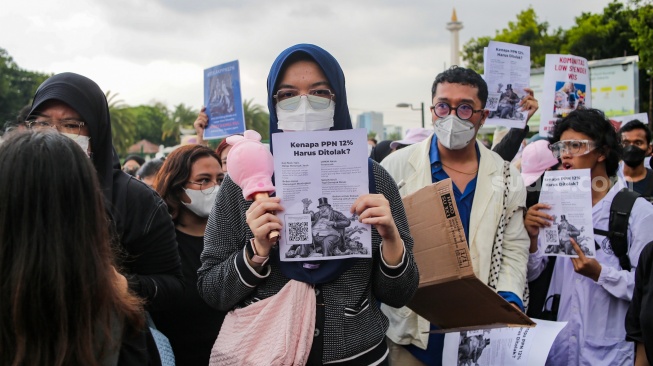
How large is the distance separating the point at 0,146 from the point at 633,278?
3.16m

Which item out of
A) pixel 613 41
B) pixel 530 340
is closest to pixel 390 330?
pixel 530 340

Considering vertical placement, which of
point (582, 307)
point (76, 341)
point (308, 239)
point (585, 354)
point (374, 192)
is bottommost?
point (585, 354)

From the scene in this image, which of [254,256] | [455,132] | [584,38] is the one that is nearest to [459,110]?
[455,132]

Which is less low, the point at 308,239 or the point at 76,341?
the point at 308,239

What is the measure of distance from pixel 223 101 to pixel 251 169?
403cm

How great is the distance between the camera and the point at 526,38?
117 ft

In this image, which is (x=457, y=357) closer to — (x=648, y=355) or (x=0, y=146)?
(x=648, y=355)

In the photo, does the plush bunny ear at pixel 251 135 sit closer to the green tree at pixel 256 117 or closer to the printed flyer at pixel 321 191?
the printed flyer at pixel 321 191

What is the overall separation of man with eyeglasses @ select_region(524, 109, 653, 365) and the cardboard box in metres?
0.83

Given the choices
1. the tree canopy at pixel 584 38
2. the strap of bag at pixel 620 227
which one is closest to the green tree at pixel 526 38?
the tree canopy at pixel 584 38

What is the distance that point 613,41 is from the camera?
1284 inches

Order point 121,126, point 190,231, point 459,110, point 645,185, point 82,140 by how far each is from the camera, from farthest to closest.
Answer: point 121,126
point 645,185
point 190,231
point 459,110
point 82,140

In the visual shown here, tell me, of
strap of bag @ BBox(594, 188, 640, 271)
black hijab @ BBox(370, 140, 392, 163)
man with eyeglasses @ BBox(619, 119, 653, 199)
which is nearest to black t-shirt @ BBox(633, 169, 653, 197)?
man with eyeglasses @ BBox(619, 119, 653, 199)

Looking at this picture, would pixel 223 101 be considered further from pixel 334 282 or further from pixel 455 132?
pixel 334 282
